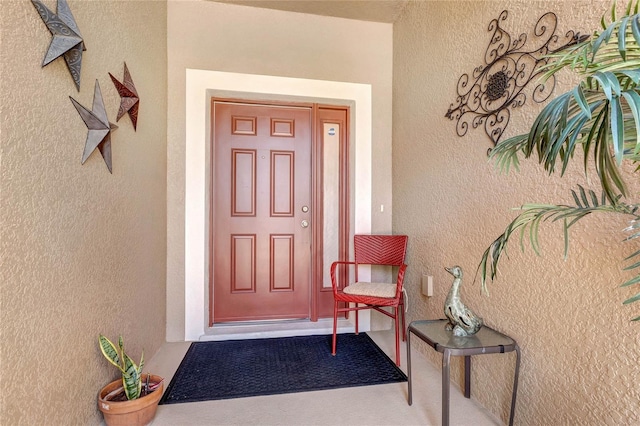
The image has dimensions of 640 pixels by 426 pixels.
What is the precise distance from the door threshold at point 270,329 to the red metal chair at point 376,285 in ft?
0.80

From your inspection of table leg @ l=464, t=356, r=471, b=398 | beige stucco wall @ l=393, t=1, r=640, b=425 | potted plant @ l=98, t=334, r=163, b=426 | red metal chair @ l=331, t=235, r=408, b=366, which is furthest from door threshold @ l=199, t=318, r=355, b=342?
table leg @ l=464, t=356, r=471, b=398

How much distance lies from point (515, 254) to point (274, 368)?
1.60 meters

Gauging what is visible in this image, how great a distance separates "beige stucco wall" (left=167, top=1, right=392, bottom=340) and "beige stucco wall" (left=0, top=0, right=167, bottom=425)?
1.31 feet

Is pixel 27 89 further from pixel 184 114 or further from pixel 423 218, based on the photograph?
pixel 423 218

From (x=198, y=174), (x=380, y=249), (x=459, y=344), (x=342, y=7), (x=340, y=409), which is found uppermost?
(x=342, y=7)

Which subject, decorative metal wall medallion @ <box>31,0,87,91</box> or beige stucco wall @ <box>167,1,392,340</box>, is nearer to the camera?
decorative metal wall medallion @ <box>31,0,87,91</box>

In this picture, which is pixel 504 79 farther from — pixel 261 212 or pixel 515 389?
pixel 261 212

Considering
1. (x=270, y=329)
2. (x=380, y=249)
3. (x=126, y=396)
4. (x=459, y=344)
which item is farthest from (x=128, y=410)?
(x=380, y=249)

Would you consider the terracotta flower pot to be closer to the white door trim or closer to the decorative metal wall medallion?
the white door trim

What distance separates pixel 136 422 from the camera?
143 centimetres

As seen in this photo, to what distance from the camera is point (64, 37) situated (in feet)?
4.02

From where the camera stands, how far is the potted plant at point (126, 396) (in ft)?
4.59

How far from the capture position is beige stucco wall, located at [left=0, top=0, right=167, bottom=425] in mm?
1000

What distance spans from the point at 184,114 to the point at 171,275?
132cm
